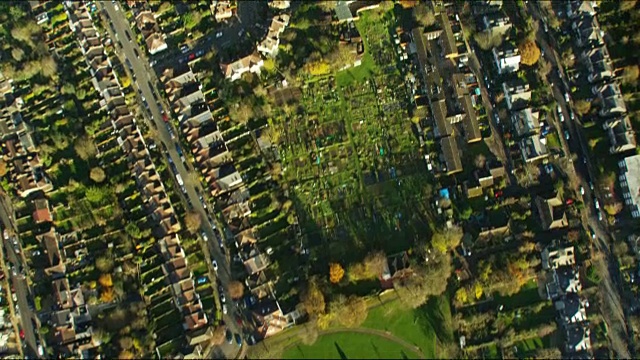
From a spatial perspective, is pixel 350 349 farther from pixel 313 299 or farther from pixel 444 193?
pixel 444 193

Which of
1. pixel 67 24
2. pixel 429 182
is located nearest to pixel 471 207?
pixel 429 182

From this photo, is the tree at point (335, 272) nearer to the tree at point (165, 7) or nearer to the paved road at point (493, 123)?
the paved road at point (493, 123)

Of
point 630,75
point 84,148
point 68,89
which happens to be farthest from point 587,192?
point 68,89

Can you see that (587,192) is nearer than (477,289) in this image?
No

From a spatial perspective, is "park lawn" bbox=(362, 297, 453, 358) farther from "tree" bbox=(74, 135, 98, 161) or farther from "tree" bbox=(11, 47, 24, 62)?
"tree" bbox=(11, 47, 24, 62)

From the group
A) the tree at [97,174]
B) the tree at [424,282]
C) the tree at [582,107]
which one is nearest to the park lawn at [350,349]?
the tree at [424,282]

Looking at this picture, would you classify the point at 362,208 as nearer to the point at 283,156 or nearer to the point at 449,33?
the point at 283,156
